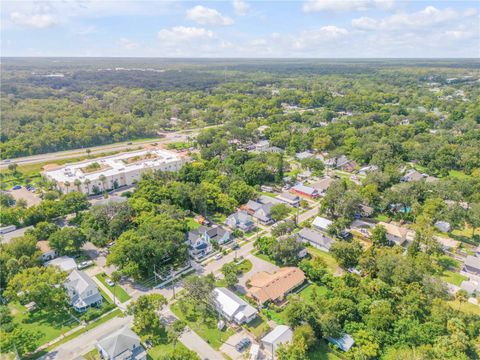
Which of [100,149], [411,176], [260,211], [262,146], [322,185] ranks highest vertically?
[262,146]

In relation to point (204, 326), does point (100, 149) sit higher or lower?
higher

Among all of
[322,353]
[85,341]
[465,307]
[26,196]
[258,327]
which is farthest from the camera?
[26,196]

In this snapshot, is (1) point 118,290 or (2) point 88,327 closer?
(2) point 88,327

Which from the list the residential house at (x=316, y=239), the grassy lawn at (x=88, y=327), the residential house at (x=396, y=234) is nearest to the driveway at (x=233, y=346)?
the grassy lawn at (x=88, y=327)

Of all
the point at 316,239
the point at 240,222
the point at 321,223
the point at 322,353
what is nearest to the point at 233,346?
the point at 322,353

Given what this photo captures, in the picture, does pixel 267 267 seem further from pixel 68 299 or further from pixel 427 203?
pixel 427 203

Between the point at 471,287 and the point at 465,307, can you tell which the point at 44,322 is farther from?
the point at 471,287

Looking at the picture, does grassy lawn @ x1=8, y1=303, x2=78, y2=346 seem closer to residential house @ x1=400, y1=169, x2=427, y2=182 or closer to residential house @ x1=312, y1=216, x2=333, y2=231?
residential house @ x1=312, y1=216, x2=333, y2=231

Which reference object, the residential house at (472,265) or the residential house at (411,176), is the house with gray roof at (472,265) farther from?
the residential house at (411,176)
